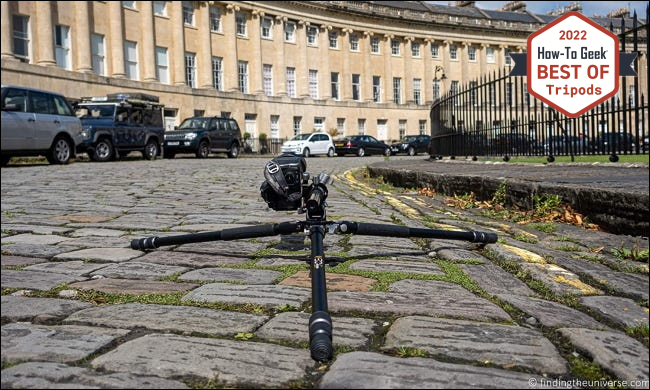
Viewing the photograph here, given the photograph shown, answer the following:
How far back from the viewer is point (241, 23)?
149 ft

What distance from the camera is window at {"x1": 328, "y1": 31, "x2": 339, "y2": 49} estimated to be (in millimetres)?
52875

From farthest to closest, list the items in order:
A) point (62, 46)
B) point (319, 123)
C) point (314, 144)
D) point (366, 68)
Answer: point (366, 68), point (319, 123), point (314, 144), point (62, 46)

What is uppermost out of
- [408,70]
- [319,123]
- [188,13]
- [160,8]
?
[188,13]

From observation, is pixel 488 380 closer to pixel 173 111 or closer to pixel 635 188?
pixel 635 188

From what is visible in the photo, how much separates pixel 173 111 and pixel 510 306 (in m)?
38.5

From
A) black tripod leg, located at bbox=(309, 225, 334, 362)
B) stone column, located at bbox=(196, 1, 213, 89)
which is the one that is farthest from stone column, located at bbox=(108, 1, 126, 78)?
black tripod leg, located at bbox=(309, 225, 334, 362)

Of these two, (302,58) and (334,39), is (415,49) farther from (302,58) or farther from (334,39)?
(302,58)

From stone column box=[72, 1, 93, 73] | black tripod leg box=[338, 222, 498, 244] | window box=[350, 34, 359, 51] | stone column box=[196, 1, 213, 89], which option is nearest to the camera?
black tripod leg box=[338, 222, 498, 244]

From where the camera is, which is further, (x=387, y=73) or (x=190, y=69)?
(x=387, y=73)

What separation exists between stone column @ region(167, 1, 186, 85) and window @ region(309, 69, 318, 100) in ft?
47.0

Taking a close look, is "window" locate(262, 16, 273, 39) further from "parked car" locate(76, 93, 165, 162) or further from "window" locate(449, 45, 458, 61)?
"parked car" locate(76, 93, 165, 162)

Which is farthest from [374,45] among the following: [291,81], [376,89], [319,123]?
[291,81]

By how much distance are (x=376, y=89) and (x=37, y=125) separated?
4350 cm

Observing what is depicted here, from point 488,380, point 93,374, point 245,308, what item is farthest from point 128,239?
point 488,380
